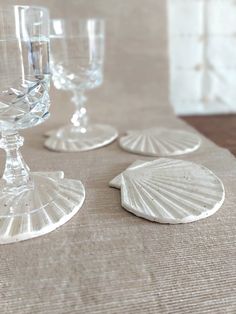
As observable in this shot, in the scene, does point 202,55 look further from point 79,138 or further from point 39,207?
point 39,207

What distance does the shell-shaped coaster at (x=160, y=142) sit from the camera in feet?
1.70

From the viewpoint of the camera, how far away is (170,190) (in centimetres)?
38

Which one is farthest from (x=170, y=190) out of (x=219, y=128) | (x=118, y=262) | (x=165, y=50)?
(x=165, y=50)

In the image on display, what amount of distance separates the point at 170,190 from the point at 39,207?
0.50 feet

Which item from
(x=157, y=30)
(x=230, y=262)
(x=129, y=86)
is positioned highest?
(x=157, y=30)

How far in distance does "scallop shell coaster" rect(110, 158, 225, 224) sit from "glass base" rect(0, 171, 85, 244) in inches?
2.3

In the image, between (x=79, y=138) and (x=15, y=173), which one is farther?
(x=79, y=138)

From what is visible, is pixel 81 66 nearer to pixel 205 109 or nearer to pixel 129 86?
pixel 129 86

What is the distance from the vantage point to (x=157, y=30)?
812 mm

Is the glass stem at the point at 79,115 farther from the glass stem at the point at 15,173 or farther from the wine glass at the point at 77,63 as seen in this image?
the glass stem at the point at 15,173

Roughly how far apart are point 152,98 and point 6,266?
2.15 ft

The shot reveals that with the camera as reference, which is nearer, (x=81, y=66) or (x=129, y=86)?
(x=81, y=66)

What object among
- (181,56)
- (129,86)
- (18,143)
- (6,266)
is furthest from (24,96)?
(181,56)

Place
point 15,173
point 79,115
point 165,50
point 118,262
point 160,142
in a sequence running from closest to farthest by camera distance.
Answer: point 118,262 < point 15,173 < point 160,142 < point 79,115 < point 165,50
